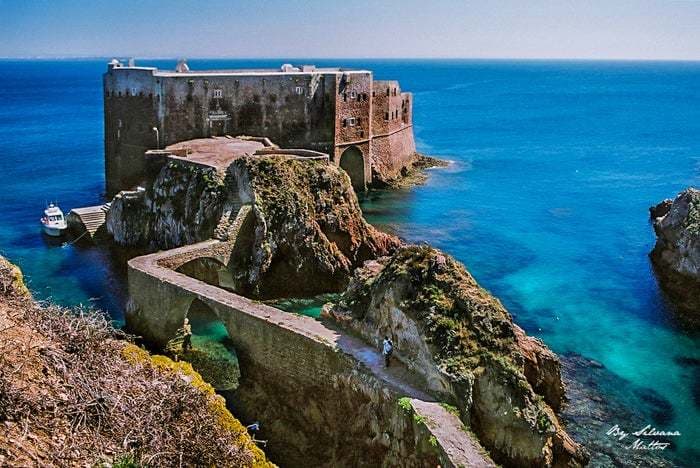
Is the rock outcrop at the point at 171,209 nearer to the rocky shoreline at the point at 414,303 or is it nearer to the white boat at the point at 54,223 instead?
the rocky shoreline at the point at 414,303

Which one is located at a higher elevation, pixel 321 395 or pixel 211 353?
pixel 321 395

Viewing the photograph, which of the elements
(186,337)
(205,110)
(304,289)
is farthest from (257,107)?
(186,337)

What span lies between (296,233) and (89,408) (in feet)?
69.6

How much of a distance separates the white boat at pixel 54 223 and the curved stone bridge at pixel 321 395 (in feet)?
67.9

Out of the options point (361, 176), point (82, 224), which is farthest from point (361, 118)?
point (82, 224)

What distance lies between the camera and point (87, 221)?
43.1 m

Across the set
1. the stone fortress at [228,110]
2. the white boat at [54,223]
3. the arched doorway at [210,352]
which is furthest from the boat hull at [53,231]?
the arched doorway at [210,352]

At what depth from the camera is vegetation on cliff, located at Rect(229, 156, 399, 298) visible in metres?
32.0

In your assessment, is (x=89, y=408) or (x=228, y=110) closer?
(x=89, y=408)

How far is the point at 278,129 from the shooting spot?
47.7 m

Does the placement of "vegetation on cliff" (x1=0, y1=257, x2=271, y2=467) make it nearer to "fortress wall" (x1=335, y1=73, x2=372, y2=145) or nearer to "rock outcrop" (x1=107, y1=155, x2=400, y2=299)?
"rock outcrop" (x1=107, y1=155, x2=400, y2=299)

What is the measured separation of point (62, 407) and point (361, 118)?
41.7 m

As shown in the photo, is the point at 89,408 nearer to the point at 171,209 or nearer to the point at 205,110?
the point at 171,209

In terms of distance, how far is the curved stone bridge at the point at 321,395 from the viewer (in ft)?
53.3
